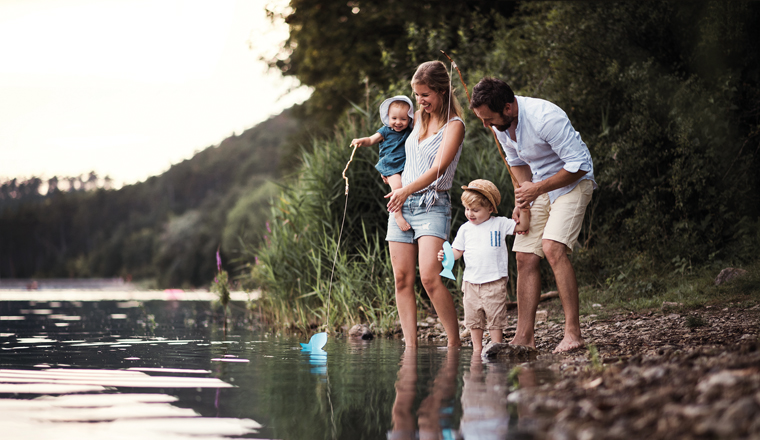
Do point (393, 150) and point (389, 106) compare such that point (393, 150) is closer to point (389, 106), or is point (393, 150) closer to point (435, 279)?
point (389, 106)

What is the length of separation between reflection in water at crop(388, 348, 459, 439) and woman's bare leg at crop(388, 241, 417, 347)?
1.12 m

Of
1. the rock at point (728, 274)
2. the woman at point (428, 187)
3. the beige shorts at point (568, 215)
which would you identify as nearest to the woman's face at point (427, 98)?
the woman at point (428, 187)

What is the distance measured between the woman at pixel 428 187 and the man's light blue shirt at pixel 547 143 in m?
0.39

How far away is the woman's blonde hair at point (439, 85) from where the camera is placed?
453 centimetres

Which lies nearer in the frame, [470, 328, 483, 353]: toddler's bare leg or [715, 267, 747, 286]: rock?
[470, 328, 483, 353]: toddler's bare leg

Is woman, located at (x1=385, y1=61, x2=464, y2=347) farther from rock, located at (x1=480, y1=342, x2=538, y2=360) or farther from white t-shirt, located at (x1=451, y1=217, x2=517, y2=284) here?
rock, located at (x1=480, y1=342, x2=538, y2=360)

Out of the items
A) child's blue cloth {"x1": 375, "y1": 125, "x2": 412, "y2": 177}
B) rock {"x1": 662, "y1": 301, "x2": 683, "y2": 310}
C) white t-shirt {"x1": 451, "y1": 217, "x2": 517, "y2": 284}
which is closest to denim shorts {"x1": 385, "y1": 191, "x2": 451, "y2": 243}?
white t-shirt {"x1": 451, "y1": 217, "x2": 517, "y2": 284}

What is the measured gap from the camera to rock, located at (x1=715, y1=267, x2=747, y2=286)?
7.13 meters

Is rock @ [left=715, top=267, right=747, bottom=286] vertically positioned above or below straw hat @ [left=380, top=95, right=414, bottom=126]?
below

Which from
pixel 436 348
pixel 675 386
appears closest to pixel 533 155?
pixel 436 348

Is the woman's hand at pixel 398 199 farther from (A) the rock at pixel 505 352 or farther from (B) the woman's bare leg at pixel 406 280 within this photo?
(A) the rock at pixel 505 352

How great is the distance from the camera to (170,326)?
7980 mm

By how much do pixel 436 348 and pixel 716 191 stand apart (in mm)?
4918

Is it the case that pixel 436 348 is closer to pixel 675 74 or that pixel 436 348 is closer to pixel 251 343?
pixel 251 343
